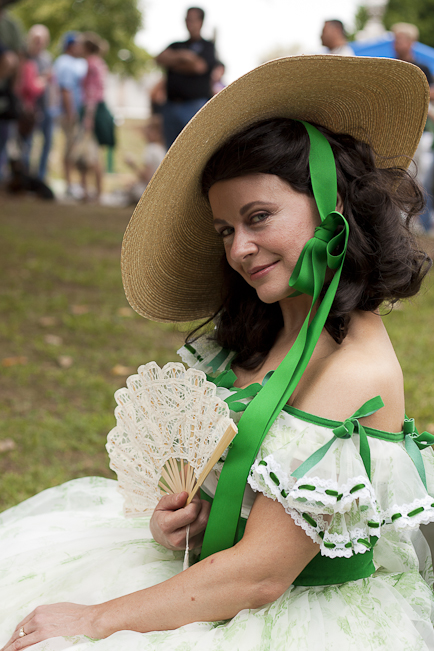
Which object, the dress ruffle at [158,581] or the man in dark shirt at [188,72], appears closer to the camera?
the dress ruffle at [158,581]

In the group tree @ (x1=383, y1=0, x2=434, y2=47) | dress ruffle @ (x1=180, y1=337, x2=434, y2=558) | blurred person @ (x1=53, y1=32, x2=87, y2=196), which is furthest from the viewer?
tree @ (x1=383, y1=0, x2=434, y2=47)

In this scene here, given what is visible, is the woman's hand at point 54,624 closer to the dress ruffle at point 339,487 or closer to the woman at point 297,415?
the woman at point 297,415

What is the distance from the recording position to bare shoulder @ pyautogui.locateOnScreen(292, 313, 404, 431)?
4.51 feet

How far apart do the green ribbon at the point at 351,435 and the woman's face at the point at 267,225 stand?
347 millimetres

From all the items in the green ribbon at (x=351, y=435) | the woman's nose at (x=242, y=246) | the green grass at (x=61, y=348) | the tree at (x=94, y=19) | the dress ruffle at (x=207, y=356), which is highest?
the woman's nose at (x=242, y=246)

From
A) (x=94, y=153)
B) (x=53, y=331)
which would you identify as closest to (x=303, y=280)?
(x=53, y=331)

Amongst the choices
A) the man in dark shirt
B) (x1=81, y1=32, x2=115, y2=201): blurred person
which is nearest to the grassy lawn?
the man in dark shirt

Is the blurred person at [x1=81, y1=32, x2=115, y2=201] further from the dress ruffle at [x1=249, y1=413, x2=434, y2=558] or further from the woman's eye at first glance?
the dress ruffle at [x1=249, y1=413, x2=434, y2=558]

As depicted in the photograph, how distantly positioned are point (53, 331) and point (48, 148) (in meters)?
6.99

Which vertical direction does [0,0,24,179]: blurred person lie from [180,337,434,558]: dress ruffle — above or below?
below

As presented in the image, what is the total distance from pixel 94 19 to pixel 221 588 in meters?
30.3

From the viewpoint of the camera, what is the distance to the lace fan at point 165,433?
1.48 metres

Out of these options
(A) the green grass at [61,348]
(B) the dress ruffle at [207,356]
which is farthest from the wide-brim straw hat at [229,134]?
(A) the green grass at [61,348]

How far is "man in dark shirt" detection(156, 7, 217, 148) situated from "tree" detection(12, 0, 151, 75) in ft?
73.1
